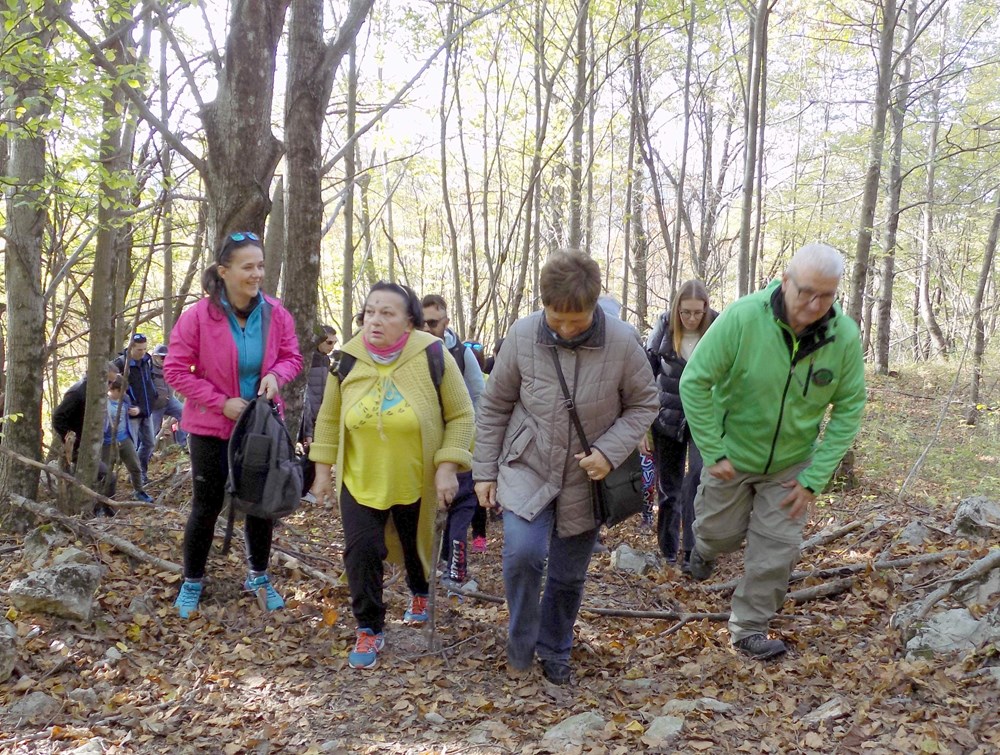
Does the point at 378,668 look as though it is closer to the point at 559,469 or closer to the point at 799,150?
the point at 559,469

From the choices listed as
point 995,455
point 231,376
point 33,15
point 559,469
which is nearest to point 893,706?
point 559,469

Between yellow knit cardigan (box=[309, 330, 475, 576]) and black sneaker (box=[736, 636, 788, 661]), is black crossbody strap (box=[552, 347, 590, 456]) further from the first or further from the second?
black sneaker (box=[736, 636, 788, 661])

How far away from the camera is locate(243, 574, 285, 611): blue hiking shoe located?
4562 millimetres

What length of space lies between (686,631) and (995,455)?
9.75 metres

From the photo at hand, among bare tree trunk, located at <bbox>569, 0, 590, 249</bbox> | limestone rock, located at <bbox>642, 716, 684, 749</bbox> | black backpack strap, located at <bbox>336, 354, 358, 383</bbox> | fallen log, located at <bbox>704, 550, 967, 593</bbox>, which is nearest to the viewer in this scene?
limestone rock, located at <bbox>642, 716, 684, 749</bbox>

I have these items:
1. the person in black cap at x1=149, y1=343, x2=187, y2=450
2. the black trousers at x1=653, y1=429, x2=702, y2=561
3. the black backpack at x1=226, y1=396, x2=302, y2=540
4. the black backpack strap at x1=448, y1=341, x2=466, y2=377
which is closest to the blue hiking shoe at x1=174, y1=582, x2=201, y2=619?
the black backpack at x1=226, y1=396, x2=302, y2=540

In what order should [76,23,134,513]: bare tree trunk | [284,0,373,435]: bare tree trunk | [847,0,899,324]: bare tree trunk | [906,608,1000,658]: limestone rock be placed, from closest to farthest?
[906,608,1000,658]: limestone rock
[284,0,373,435]: bare tree trunk
[76,23,134,513]: bare tree trunk
[847,0,899,324]: bare tree trunk

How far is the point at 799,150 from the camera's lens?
25.5 metres

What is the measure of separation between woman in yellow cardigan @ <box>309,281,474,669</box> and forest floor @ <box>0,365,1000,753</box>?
484 mm

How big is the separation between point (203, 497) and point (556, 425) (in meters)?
2.14

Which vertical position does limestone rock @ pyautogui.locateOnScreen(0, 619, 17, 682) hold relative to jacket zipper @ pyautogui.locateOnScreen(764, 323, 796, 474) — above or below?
below

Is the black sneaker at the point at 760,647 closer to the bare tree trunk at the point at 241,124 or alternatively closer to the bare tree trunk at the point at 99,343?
the bare tree trunk at the point at 241,124

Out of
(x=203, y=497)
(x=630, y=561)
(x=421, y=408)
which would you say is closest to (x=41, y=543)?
(x=203, y=497)

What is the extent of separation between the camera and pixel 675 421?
5.74 metres
